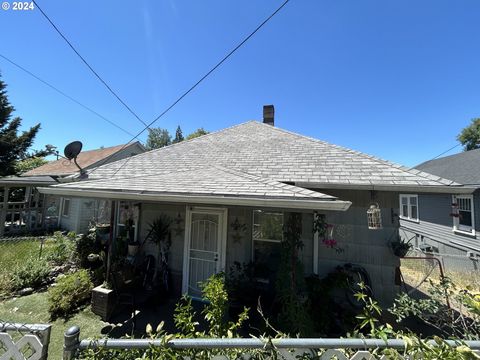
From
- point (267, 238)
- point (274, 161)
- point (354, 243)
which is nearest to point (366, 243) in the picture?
point (354, 243)

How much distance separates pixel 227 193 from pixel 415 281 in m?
7.95

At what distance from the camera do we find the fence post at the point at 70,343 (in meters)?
1.94

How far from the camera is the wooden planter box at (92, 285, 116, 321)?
16.2 feet

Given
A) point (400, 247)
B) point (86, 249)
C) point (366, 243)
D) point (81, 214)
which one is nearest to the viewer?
point (400, 247)

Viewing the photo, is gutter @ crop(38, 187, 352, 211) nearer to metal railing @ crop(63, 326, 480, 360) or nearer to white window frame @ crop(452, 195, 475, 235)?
metal railing @ crop(63, 326, 480, 360)

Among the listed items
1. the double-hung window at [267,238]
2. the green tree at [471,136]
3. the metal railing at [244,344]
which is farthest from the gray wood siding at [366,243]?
the green tree at [471,136]

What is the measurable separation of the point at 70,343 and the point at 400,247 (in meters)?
5.74

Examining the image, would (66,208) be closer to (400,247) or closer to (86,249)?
(86,249)

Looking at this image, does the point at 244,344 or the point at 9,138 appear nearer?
the point at 244,344

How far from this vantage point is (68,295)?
5.30 metres

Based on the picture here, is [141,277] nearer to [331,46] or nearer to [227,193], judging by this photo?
[227,193]

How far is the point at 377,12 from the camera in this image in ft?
20.9

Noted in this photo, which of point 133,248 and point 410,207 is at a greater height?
point 410,207

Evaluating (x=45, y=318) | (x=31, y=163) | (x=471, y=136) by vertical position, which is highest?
(x=471, y=136)
